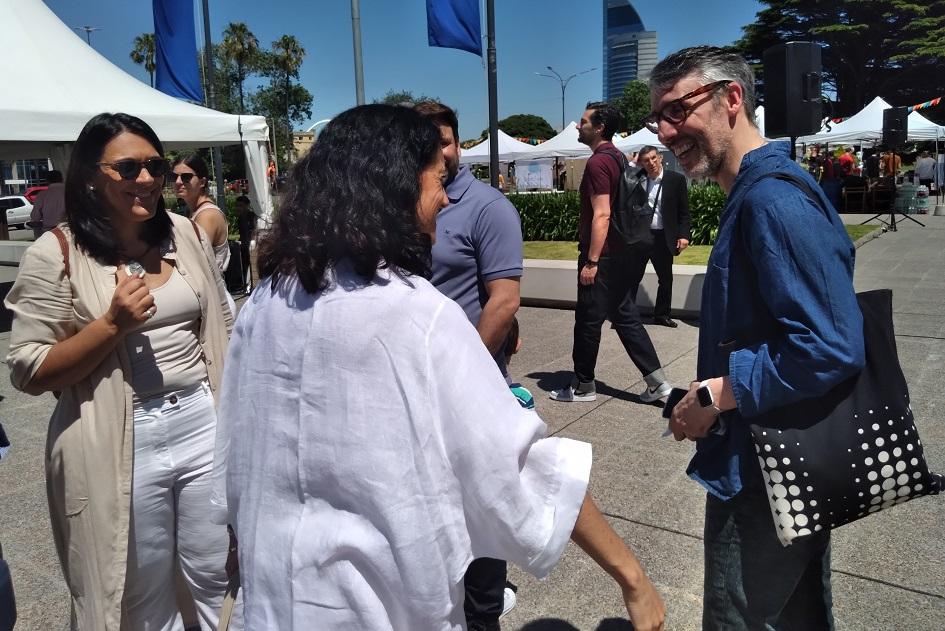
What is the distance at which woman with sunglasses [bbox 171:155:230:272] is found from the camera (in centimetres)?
553

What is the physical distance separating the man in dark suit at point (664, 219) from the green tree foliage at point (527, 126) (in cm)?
10279

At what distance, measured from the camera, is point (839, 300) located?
1517 millimetres

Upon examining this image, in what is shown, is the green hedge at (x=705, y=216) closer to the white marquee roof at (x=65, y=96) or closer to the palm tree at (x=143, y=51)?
the white marquee roof at (x=65, y=96)

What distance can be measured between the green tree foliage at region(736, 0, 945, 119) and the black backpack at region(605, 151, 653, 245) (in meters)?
48.2

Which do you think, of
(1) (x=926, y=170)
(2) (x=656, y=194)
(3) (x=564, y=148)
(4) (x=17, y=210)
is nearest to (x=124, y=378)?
(2) (x=656, y=194)

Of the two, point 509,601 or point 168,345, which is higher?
point 168,345

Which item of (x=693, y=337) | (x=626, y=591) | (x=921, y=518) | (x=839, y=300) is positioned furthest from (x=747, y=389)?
(x=693, y=337)

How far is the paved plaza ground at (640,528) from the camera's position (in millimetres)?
2834

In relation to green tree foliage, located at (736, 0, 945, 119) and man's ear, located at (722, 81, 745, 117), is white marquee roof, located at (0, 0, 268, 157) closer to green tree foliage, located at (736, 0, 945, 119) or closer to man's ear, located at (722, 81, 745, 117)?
man's ear, located at (722, 81, 745, 117)

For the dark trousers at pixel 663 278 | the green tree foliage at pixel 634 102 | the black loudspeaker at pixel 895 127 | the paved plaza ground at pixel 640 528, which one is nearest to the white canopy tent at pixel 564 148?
the black loudspeaker at pixel 895 127

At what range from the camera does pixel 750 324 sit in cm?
165

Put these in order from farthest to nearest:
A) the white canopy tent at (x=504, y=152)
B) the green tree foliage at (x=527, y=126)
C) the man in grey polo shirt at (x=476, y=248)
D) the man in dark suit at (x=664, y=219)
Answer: the green tree foliage at (x=527, y=126) < the white canopy tent at (x=504, y=152) < the man in dark suit at (x=664, y=219) < the man in grey polo shirt at (x=476, y=248)

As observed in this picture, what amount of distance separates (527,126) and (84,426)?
11569cm

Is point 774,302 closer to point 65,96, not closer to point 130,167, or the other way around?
point 130,167
